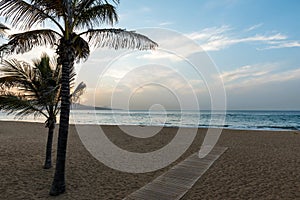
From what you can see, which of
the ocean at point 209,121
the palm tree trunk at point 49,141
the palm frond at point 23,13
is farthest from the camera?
the ocean at point 209,121

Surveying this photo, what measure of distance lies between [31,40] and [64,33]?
1.12 m

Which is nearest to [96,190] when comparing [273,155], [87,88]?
[87,88]

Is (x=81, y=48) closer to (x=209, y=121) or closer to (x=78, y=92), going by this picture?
(x=78, y=92)

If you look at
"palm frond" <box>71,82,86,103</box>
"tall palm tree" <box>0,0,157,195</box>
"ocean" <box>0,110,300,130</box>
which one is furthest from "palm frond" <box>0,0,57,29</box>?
"ocean" <box>0,110,300,130</box>

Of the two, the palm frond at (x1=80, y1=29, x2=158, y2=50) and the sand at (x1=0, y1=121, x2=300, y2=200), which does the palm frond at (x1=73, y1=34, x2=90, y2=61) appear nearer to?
the palm frond at (x1=80, y1=29, x2=158, y2=50)

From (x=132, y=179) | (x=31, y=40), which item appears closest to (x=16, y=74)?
(x=31, y=40)

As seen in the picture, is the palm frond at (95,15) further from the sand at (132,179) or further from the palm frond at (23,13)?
the sand at (132,179)

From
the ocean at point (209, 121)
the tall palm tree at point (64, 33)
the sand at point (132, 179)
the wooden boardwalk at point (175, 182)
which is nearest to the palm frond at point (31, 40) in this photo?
the tall palm tree at point (64, 33)

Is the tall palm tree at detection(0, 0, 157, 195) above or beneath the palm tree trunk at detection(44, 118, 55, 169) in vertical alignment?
above

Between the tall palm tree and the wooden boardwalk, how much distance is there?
2244 mm

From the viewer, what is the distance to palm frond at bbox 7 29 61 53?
575 centimetres

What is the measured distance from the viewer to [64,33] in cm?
562

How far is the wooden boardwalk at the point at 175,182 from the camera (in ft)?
19.0

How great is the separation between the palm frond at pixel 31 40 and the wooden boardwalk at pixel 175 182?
461 centimetres
